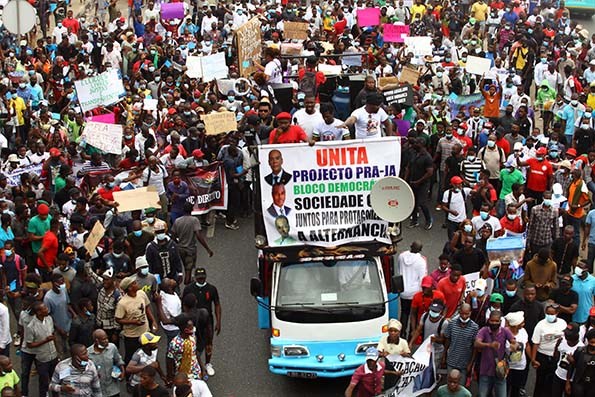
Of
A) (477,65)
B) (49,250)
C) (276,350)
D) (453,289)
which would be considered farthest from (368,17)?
(276,350)

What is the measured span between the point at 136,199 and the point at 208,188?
3.06 meters

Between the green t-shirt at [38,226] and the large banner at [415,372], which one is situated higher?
the green t-shirt at [38,226]

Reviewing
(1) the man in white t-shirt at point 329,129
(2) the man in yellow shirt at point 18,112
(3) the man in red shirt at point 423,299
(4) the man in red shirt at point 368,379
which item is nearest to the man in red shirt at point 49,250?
(1) the man in white t-shirt at point 329,129

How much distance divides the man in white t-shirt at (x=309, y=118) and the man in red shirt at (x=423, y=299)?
11.8ft

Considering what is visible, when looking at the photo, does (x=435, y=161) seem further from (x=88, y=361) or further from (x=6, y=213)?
(x=88, y=361)

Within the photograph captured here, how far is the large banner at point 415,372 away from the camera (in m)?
13.3

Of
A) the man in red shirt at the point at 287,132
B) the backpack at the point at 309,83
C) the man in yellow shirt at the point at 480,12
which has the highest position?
the man in red shirt at the point at 287,132

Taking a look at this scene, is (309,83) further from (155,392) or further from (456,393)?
(155,392)

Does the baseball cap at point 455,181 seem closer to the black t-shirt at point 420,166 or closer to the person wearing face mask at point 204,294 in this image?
the black t-shirt at point 420,166

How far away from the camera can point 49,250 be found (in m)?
16.5

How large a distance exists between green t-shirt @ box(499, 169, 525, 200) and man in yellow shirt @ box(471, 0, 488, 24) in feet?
48.5

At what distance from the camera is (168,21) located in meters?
31.6

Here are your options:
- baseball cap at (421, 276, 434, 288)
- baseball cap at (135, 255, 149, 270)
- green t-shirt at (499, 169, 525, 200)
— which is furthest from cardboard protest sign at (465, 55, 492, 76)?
baseball cap at (135, 255, 149, 270)

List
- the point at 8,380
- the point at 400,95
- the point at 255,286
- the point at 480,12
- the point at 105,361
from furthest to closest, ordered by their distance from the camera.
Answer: the point at 480,12 → the point at 400,95 → the point at 255,286 → the point at 105,361 → the point at 8,380
